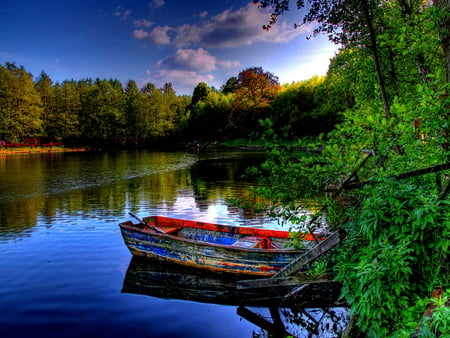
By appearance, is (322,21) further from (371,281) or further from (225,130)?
(225,130)

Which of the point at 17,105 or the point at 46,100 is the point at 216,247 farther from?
the point at 46,100

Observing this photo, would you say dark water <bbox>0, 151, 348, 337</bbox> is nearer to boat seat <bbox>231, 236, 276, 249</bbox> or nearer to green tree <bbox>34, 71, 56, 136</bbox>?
boat seat <bbox>231, 236, 276, 249</bbox>

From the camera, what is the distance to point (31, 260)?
12078mm

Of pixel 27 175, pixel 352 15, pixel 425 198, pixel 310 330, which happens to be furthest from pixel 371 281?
pixel 27 175

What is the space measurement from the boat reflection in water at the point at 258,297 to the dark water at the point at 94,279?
5 cm

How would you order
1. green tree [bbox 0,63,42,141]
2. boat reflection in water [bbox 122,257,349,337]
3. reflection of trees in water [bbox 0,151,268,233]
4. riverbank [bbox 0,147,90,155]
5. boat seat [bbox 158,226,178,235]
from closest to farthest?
1. boat reflection in water [bbox 122,257,349,337]
2. boat seat [bbox 158,226,178,235]
3. reflection of trees in water [bbox 0,151,268,233]
4. riverbank [bbox 0,147,90,155]
5. green tree [bbox 0,63,42,141]

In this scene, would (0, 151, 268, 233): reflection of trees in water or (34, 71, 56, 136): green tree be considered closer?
(0, 151, 268, 233): reflection of trees in water

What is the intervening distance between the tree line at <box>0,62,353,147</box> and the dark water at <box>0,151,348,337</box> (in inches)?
1696

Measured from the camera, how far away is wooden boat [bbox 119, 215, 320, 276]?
9.95m

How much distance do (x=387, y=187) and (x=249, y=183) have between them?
2406cm

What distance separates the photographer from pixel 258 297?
930 centimetres

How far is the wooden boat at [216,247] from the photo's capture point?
9953mm

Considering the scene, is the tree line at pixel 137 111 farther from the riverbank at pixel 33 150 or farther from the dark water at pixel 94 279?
the dark water at pixel 94 279

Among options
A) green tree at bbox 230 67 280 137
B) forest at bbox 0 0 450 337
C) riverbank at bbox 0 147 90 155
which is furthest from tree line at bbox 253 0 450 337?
green tree at bbox 230 67 280 137
